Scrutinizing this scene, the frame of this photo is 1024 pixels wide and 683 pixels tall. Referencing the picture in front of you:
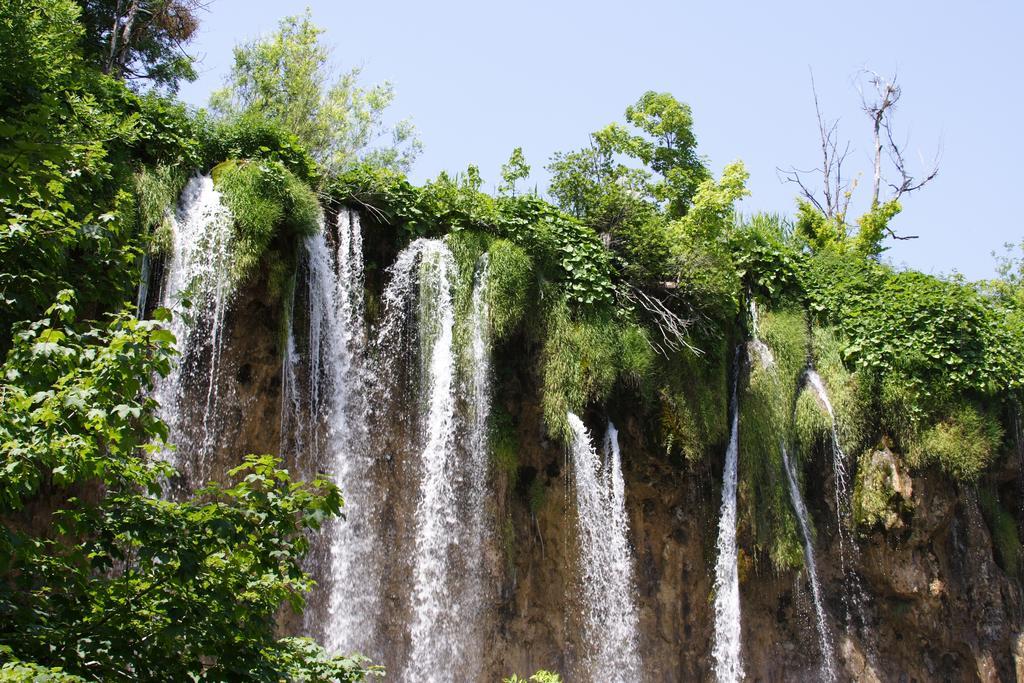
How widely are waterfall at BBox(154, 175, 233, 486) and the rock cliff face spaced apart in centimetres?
54

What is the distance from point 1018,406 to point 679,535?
18.9 ft

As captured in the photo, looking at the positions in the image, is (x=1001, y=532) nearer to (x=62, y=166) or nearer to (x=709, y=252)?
(x=709, y=252)

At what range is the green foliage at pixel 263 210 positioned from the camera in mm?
11969

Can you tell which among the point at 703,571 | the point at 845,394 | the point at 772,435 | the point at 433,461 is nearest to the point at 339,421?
the point at 433,461

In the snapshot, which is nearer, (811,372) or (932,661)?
(932,661)

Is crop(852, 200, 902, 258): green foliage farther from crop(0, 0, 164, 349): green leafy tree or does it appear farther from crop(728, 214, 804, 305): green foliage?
crop(0, 0, 164, 349): green leafy tree

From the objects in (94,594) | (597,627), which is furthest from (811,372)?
(94,594)

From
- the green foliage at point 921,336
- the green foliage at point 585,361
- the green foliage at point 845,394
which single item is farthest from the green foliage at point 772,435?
the green foliage at point 585,361

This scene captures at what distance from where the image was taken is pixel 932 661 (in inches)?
548

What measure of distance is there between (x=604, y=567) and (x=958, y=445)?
18.2ft

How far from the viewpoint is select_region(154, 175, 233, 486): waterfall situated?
37.1 feet

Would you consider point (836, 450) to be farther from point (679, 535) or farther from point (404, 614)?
point (404, 614)

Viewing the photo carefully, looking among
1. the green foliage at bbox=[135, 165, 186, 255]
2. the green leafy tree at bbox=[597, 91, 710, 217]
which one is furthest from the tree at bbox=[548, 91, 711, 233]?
the green foliage at bbox=[135, 165, 186, 255]

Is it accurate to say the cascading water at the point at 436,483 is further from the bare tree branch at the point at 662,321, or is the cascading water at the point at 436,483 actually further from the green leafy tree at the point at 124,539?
the green leafy tree at the point at 124,539
